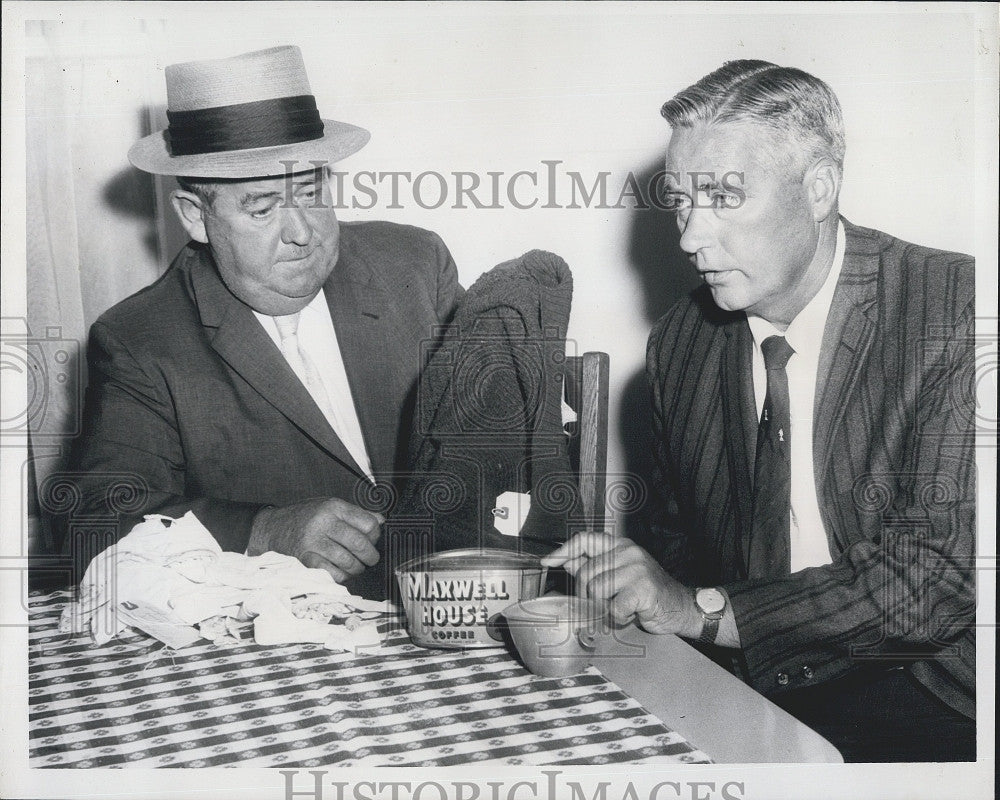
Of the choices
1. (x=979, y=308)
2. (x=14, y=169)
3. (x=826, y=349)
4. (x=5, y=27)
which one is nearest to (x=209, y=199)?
(x=14, y=169)

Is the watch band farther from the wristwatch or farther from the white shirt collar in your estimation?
the white shirt collar

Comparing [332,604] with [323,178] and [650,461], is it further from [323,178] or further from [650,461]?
[323,178]

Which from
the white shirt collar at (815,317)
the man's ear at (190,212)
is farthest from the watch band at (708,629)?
the man's ear at (190,212)

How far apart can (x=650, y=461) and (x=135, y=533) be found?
2.95 feet

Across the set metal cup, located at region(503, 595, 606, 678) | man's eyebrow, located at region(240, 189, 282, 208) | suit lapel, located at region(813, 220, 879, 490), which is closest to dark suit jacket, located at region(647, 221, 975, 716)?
suit lapel, located at region(813, 220, 879, 490)

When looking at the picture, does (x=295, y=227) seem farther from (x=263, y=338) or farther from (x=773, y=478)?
(x=773, y=478)

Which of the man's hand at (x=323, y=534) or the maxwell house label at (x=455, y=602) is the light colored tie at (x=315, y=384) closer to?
the man's hand at (x=323, y=534)

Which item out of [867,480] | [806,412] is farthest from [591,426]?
[867,480]

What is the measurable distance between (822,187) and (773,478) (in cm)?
50

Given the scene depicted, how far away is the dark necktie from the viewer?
5.93 feet

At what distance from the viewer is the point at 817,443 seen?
181 centimetres

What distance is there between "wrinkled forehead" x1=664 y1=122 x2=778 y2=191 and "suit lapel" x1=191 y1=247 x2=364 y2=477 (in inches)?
29.2

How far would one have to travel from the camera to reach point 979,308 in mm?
1859

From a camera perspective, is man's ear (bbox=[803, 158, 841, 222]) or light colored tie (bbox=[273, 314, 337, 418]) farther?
light colored tie (bbox=[273, 314, 337, 418])
